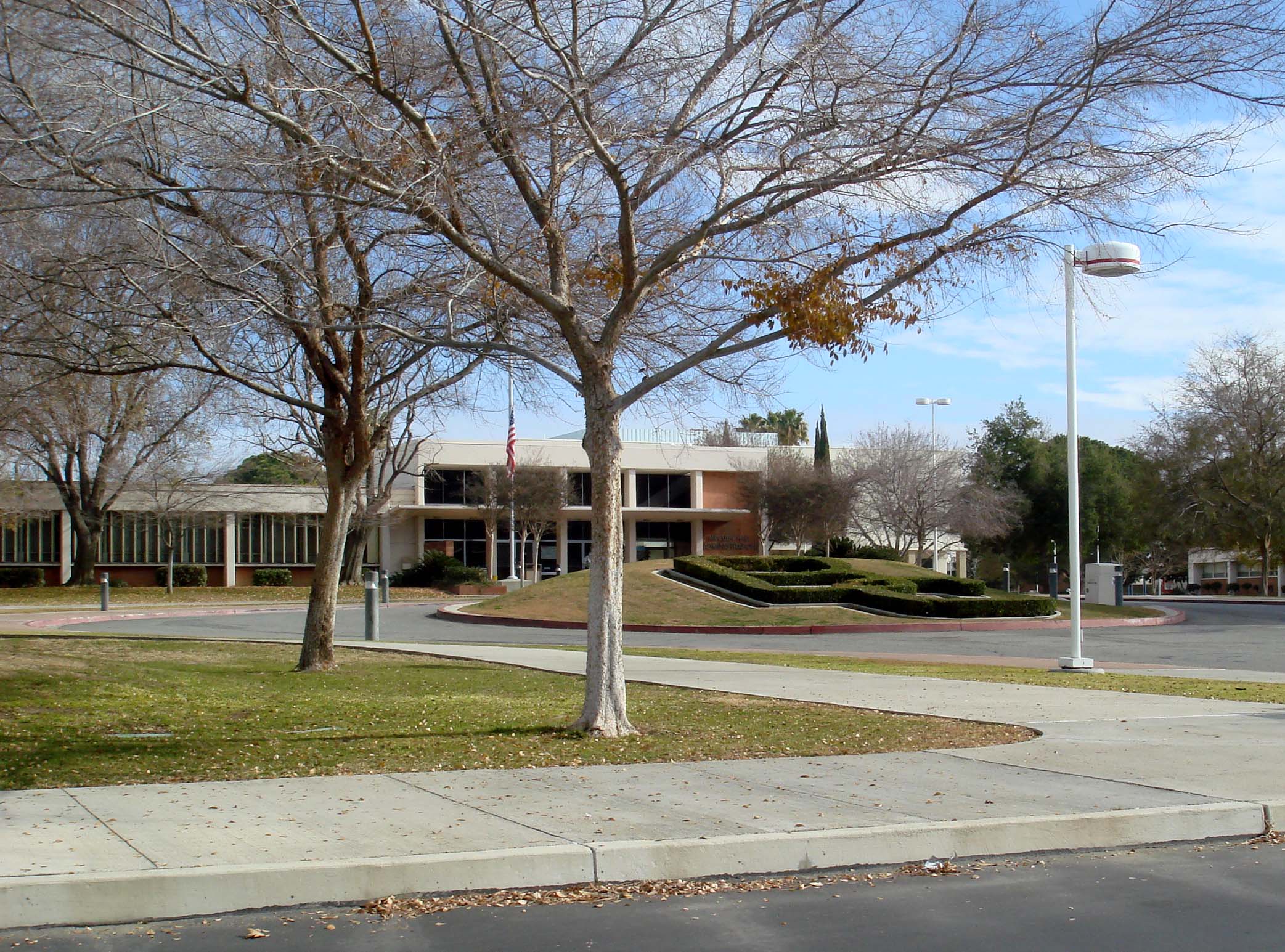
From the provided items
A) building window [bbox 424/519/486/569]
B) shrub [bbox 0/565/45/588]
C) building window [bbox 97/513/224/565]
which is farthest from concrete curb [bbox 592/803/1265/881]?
building window [bbox 424/519/486/569]

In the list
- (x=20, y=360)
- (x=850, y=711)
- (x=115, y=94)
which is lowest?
(x=850, y=711)

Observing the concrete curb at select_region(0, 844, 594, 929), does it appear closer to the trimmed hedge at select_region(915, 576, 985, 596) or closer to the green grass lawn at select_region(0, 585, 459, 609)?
the trimmed hedge at select_region(915, 576, 985, 596)

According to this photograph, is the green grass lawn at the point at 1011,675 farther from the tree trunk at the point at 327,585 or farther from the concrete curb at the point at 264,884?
the concrete curb at the point at 264,884

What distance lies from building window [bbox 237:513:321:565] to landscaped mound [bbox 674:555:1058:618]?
24.1 m

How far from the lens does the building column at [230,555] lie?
179ft

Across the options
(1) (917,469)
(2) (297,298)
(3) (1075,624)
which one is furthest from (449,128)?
(1) (917,469)

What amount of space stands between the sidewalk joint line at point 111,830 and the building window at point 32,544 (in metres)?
49.7

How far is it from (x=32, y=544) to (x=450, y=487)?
17.8 metres

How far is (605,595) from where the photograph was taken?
33.0ft

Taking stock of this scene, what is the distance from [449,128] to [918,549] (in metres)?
49.5

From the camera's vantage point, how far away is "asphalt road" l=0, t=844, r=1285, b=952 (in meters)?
5.28

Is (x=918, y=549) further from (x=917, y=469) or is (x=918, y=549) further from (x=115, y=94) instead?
(x=115, y=94)

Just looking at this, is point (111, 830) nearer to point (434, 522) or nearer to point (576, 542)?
point (434, 522)

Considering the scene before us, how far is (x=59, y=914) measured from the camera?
17.8 feet
